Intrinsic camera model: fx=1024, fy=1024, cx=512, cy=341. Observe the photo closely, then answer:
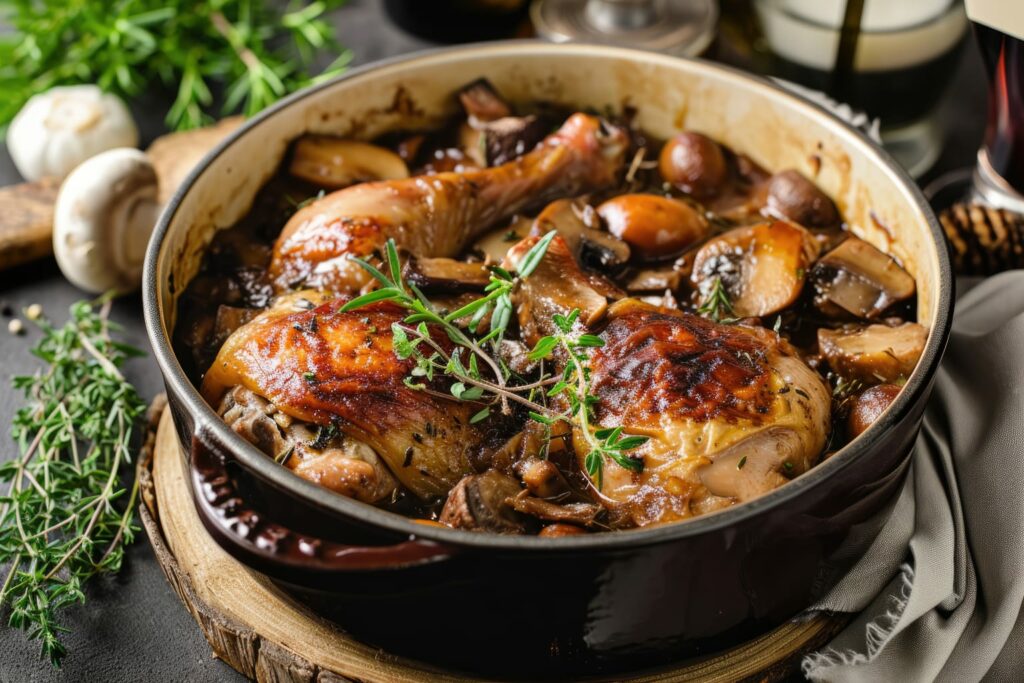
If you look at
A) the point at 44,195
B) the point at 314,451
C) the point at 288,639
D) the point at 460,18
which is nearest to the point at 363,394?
the point at 314,451

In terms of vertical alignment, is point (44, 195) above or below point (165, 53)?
below

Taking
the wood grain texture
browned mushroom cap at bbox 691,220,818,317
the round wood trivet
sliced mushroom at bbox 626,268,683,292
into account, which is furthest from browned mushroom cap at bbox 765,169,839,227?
the wood grain texture

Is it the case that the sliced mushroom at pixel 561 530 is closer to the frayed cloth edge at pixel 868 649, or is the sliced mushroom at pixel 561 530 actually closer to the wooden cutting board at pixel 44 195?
the frayed cloth edge at pixel 868 649

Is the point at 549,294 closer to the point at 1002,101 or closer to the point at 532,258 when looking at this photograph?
the point at 532,258

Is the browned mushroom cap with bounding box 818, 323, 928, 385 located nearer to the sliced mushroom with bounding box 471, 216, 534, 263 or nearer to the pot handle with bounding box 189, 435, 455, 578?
the sliced mushroom with bounding box 471, 216, 534, 263

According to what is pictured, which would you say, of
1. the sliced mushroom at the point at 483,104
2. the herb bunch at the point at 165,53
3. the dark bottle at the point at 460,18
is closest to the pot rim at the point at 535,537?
the sliced mushroom at the point at 483,104
